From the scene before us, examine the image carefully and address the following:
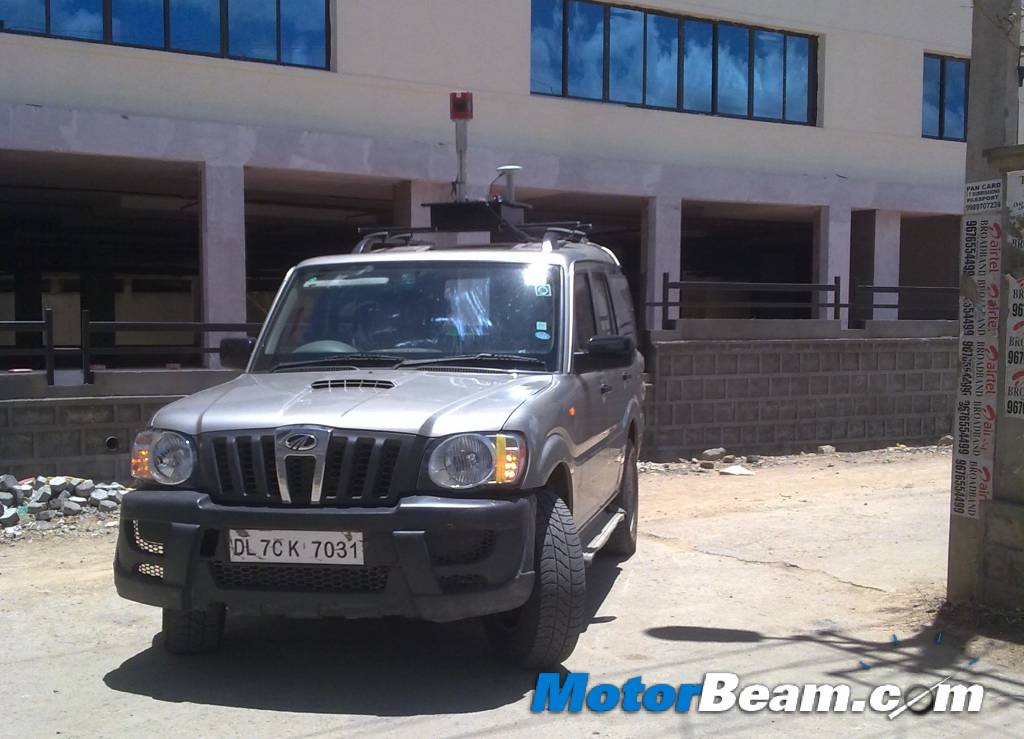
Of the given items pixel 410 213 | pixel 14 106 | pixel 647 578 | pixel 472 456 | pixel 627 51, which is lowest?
pixel 647 578

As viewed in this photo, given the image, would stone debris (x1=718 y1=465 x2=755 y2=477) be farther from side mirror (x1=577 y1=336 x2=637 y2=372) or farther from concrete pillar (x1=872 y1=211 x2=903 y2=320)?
concrete pillar (x1=872 y1=211 x2=903 y2=320)

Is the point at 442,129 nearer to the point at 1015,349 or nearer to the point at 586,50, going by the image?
the point at 586,50

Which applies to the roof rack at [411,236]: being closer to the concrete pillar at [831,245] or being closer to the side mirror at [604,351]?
the side mirror at [604,351]

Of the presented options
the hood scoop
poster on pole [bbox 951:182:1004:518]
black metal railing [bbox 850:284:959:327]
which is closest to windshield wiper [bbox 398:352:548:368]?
the hood scoop

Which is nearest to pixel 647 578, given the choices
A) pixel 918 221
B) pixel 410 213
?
pixel 410 213

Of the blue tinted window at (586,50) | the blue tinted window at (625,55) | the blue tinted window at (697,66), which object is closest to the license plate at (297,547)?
the blue tinted window at (586,50)

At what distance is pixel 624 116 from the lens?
15.4 metres

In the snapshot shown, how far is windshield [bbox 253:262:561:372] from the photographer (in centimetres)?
528

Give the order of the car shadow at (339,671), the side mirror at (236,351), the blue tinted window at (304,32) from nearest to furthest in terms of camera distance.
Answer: the car shadow at (339,671) < the side mirror at (236,351) < the blue tinted window at (304,32)

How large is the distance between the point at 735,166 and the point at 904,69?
383 cm

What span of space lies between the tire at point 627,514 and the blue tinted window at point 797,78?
11411mm

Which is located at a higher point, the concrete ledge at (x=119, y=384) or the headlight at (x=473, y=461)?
the headlight at (x=473, y=461)

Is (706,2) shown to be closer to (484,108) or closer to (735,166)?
(735,166)

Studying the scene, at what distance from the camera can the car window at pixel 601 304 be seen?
6.19 meters
